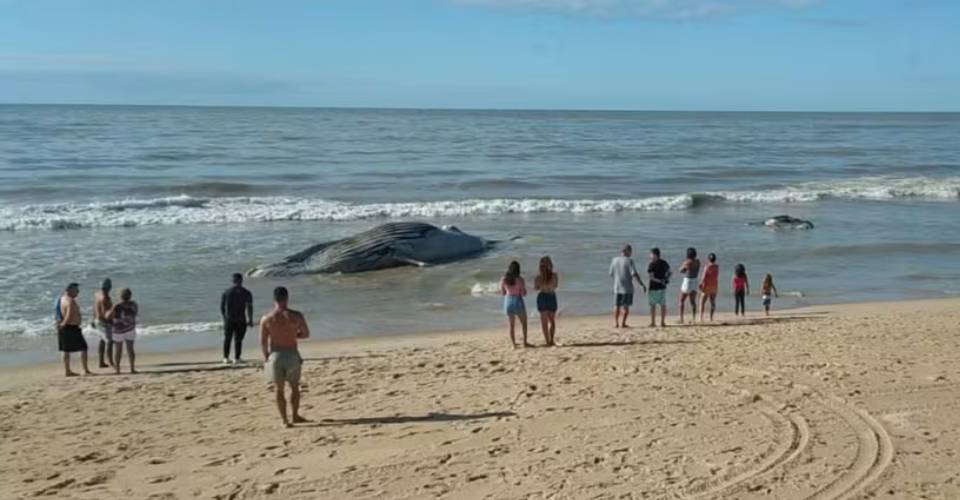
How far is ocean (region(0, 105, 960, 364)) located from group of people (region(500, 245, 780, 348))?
3.62 feet

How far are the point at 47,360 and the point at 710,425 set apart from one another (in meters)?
9.21

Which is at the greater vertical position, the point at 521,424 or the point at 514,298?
the point at 514,298

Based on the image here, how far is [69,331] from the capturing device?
488 inches

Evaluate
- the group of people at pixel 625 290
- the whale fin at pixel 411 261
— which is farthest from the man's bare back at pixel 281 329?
the whale fin at pixel 411 261

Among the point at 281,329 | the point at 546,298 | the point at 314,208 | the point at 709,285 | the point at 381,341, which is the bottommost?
the point at 381,341

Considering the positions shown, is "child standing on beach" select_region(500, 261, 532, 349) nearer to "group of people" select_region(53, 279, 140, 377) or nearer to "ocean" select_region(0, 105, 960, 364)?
"ocean" select_region(0, 105, 960, 364)

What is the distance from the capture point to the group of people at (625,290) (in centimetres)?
1365

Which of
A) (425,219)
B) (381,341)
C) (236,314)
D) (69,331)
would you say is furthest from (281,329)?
(425,219)

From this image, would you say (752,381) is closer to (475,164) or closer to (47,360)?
(47,360)

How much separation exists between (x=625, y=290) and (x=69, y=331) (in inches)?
313

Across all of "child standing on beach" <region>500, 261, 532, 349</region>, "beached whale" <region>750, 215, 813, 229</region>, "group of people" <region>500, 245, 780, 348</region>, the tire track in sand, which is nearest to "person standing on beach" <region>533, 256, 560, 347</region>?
"group of people" <region>500, 245, 780, 348</region>

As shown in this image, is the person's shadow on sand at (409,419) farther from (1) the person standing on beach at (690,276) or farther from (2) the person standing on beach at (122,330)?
(1) the person standing on beach at (690,276)

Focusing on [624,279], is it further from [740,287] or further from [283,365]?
[283,365]

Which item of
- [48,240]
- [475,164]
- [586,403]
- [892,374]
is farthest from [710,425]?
[475,164]
